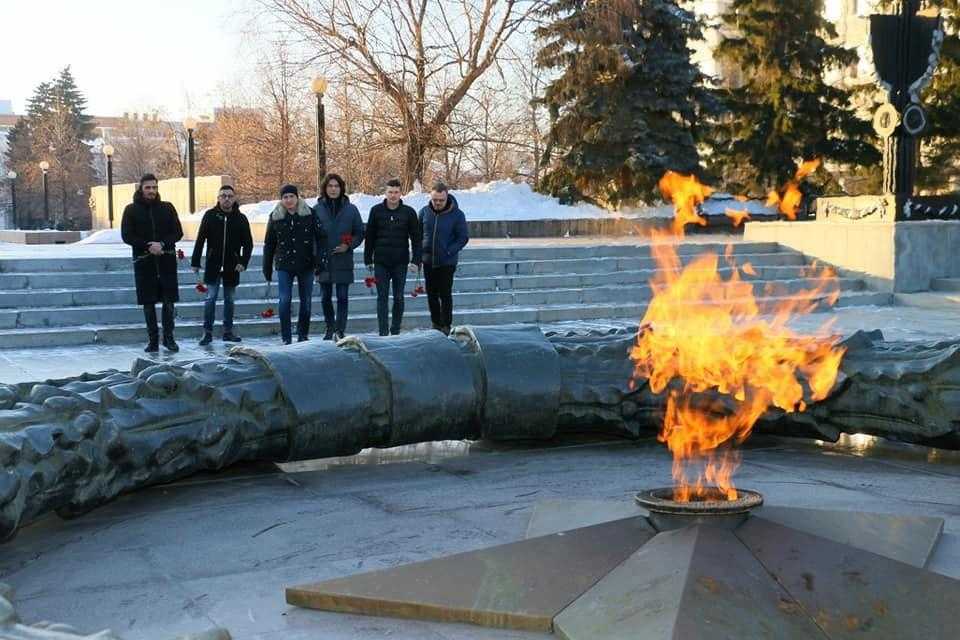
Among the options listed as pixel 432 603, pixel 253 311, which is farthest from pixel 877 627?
pixel 253 311

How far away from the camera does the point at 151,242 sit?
978 cm

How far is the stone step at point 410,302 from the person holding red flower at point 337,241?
6.40 feet

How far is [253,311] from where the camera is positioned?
41.3 ft

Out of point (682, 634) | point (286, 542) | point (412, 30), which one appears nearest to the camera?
point (682, 634)

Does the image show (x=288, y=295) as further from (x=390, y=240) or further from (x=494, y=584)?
(x=494, y=584)

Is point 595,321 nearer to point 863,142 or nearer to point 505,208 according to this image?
point 505,208

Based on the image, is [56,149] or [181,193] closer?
[181,193]

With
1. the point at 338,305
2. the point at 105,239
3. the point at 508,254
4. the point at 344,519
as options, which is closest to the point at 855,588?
the point at 344,519

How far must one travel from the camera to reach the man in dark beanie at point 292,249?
10.3 m

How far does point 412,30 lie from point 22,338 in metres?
18.2

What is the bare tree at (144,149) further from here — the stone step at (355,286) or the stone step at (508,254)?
the stone step at (355,286)

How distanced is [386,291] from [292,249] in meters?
0.97

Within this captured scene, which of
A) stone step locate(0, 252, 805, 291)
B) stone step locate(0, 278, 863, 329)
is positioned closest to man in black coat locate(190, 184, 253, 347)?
stone step locate(0, 278, 863, 329)

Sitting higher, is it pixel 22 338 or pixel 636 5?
pixel 636 5
